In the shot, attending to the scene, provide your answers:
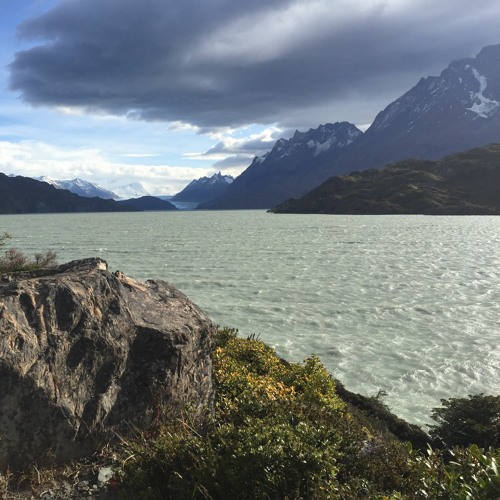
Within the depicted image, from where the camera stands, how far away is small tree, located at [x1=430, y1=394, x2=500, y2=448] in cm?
1120

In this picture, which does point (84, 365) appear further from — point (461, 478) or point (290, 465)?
point (461, 478)

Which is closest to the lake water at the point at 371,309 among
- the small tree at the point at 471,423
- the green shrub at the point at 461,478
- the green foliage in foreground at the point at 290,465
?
the small tree at the point at 471,423

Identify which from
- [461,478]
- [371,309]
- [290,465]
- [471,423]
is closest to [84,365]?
[290,465]

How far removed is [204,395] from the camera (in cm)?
891

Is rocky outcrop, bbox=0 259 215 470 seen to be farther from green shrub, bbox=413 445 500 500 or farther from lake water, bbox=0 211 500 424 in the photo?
lake water, bbox=0 211 500 424

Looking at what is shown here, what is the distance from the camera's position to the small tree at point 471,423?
11.2 meters

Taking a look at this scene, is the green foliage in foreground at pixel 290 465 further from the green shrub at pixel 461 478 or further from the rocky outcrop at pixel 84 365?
the rocky outcrop at pixel 84 365

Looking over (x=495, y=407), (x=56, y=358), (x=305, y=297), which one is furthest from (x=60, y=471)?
(x=305, y=297)

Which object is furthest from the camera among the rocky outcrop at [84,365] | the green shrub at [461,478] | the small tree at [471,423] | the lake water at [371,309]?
the lake water at [371,309]

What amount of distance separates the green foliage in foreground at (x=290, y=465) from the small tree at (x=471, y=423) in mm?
5419

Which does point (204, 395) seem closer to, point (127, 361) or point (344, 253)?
point (127, 361)

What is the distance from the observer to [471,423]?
11.7 meters

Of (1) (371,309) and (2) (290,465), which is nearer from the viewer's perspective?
(2) (290,465)

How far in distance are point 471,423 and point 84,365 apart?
9.46 m
